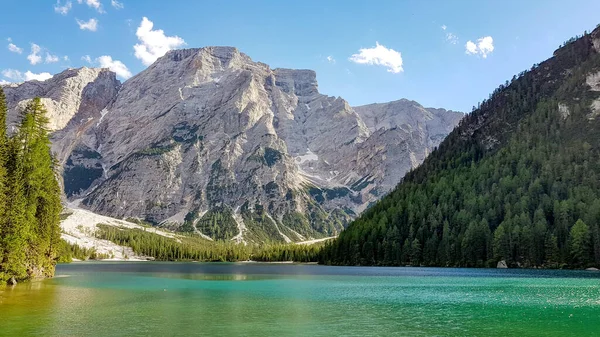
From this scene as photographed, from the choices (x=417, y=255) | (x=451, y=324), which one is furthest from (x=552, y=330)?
(x=417, y=255)

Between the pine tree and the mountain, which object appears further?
the mountain

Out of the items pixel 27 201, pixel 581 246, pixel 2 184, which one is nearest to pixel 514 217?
pixel 581 246

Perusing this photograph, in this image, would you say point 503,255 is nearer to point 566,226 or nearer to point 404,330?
point 566,226

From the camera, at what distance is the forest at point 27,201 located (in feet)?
200

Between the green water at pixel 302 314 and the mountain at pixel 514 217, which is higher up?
the mountain at pixel 514 217

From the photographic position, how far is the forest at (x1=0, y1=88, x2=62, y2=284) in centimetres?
6109

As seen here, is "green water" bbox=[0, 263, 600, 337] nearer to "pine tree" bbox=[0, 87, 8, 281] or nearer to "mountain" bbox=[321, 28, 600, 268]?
"pine tree" bbox=[0, 87, 8, 281]

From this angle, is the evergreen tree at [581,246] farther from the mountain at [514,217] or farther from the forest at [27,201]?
the forest at [27,201]

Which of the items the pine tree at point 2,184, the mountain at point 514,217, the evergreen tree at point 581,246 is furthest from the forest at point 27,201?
the evergreen tree at point 581,246

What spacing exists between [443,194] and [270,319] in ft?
539

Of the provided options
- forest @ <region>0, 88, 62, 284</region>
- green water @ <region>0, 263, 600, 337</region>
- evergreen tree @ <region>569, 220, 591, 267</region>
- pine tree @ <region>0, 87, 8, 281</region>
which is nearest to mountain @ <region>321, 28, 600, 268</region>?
evergreen tree @ <region>569, 220, 591, 267</region>

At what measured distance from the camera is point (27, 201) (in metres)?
73.4

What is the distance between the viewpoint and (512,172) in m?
187

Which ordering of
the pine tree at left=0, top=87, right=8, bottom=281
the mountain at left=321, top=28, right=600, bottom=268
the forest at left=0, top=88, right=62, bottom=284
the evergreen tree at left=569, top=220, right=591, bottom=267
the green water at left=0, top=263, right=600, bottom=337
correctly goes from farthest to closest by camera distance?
the mountain at left=321, top=28, right=600, bottom=268, the evergreen tree at left=569, top=220, right=591, bottom=267, the forest at left=0, top=88, right=62, bottom=284, the pine tree at left=0, top=87, right=8, bottom=281, the green water at left=0, top=263, right=600, bottom=337
